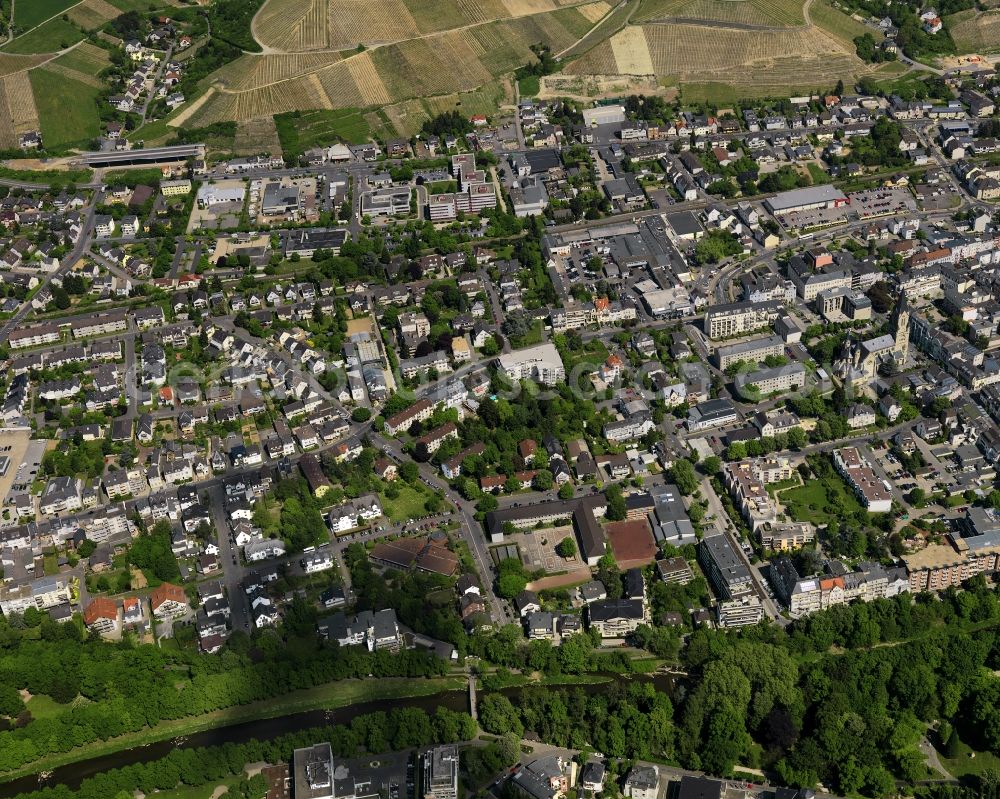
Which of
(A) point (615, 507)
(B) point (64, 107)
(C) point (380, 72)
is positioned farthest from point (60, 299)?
(A) point (615, 507)

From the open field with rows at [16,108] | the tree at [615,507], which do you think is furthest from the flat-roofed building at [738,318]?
the open field with rows at [16,108]

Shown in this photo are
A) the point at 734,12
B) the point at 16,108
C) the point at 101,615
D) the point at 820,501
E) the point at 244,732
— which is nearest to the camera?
the point at 244,732

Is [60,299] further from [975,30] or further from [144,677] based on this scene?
[975,30]

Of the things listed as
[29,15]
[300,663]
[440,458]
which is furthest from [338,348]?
[29,15]

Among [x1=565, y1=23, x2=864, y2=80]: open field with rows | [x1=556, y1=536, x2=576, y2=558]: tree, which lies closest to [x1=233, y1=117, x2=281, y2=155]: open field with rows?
[x1=565, y1=23, x2=864, y2=80]: open field with rows

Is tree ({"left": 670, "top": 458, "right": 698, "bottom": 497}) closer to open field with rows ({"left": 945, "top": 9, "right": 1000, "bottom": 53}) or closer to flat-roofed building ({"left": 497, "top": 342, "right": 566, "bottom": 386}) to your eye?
flat-roofed building ({"left": 497, "top": 342, "right": 566, "bottom": 386})

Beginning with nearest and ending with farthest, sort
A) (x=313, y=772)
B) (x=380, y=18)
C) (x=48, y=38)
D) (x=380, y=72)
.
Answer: (x=313, y=772)
(x=380, y=72)
(x=48, y=38)
(x=380, y=18)

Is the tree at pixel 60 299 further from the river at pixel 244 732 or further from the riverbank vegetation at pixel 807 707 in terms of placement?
the riverbank vegetation at pixel 807 707
